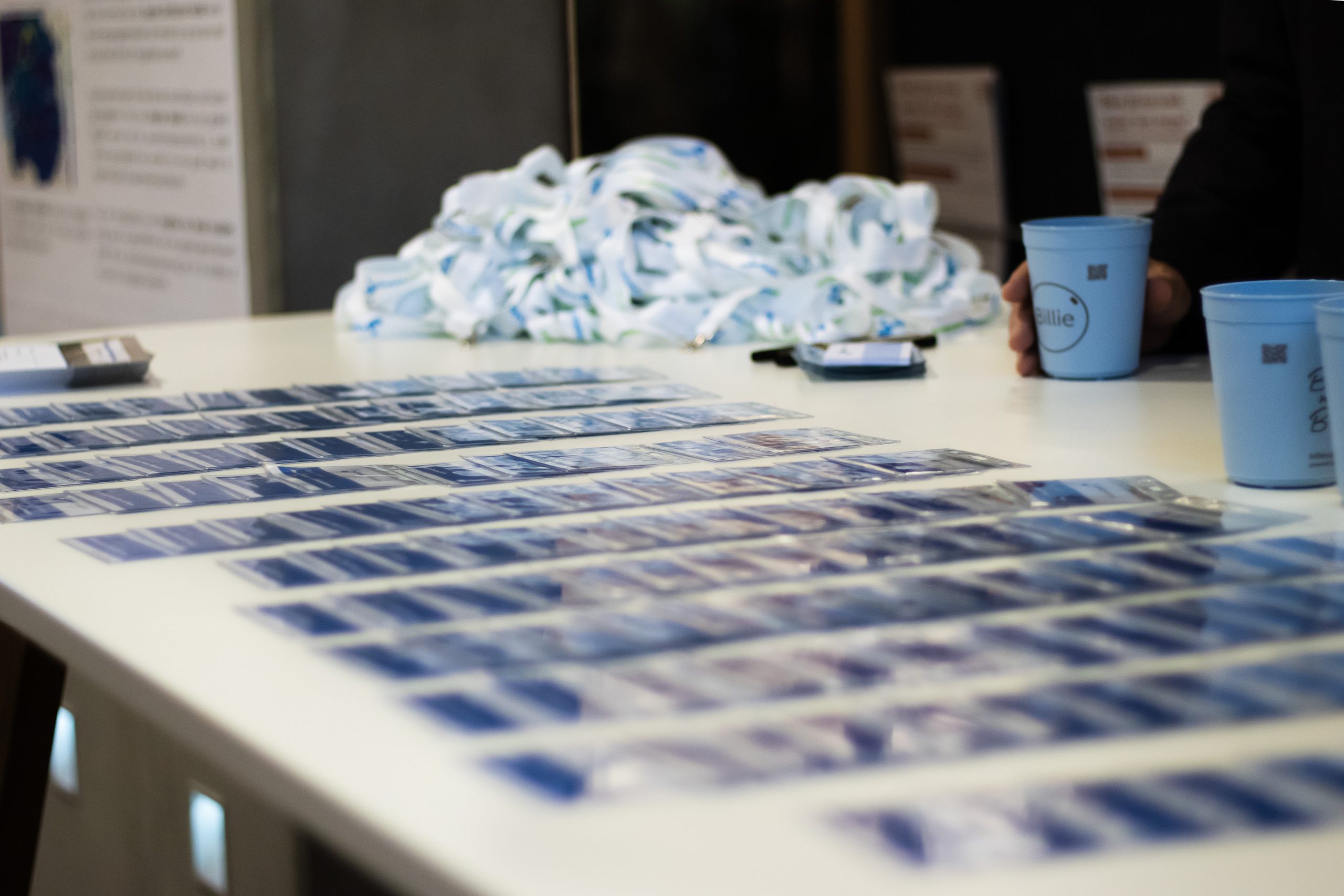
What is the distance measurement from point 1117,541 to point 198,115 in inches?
78.6

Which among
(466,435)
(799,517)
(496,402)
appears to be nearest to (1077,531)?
(799,517)

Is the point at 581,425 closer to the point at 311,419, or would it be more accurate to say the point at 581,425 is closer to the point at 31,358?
the point at 311,419

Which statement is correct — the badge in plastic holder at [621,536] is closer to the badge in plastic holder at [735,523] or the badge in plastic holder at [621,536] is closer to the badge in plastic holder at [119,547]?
the badge in plastic holder at [735,523]

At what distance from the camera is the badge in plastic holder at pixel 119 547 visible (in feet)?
2.51

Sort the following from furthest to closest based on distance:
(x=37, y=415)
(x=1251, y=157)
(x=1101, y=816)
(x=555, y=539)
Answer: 1. (x=1251, y=157)
2. (x=37, y=415)
3. (x=555, y=539)
4. (x=1101, y=816)

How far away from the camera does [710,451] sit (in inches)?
39.1

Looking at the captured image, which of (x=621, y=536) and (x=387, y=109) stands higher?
(x=387, y=109)

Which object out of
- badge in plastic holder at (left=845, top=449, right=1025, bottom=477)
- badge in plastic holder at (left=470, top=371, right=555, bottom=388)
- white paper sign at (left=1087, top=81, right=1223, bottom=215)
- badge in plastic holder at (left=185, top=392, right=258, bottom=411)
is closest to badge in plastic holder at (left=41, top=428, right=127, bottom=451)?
badge in plastic holder at (left=185, top=392, right=258, bottom=411)

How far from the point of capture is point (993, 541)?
74cm

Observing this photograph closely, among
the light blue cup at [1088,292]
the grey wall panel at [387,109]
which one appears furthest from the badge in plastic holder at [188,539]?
the grey wall panel at [387,109]

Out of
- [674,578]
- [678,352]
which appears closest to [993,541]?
[674,578]

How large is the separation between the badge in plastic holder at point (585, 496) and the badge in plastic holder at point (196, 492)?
6.8 inches

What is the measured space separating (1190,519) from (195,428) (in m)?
0.71

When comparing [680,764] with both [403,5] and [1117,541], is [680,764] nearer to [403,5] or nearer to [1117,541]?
[1117,541]
